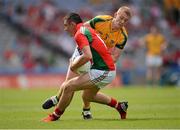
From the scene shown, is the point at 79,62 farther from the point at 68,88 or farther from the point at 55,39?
the point at 55,39

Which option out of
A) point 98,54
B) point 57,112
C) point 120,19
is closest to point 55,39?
point 120,19

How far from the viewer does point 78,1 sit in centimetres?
3322

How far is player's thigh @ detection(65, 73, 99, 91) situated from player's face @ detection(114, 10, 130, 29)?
1522 mm

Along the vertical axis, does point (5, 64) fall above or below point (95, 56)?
below

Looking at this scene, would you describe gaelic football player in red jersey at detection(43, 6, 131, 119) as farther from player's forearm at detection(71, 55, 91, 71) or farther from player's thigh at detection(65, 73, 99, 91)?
player's forearm at detection(71, 55, 91, 71)

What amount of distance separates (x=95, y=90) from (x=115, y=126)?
1.74 meters

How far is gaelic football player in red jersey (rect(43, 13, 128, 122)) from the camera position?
1154cm

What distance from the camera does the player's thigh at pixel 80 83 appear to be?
461 inches

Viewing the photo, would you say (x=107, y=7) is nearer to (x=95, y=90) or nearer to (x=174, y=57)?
(x=174, y=57)

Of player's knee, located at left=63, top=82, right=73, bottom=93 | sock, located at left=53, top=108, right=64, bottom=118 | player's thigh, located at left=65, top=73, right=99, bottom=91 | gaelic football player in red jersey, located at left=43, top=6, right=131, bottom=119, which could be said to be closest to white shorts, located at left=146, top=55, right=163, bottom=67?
gaelic football player in red jersey, located at left=43, top=6, right=131, bottom=119

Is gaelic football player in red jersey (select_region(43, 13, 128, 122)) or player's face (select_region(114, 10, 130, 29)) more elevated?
player's face (select_region(114, 10, 130, 29))

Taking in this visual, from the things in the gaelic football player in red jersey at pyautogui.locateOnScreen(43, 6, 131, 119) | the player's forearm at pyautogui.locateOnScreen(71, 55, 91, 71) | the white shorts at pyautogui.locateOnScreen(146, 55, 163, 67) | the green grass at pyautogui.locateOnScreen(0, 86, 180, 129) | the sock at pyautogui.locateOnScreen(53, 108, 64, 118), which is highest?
the gaelic football player in red jersey at pyautogui.locateOnScreen(43, 6, 131, 119)

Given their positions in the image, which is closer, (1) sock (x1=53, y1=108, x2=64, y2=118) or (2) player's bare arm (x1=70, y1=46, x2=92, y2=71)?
(2) player's bare arm (x1=70, y1=46, x2=92, y2=71)

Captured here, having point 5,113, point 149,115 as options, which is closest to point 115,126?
point 149,115
